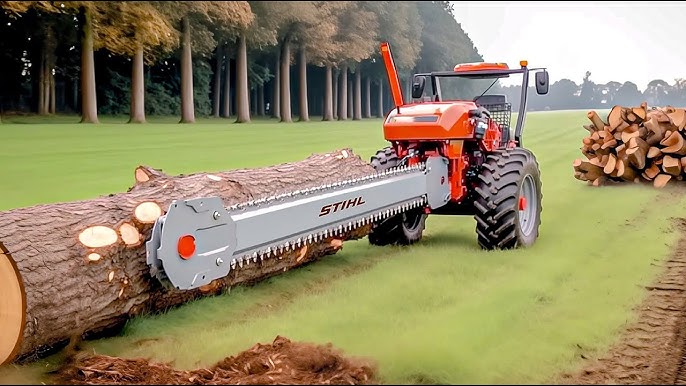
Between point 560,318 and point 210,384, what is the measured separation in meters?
1.75

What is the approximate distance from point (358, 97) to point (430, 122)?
4.45 m

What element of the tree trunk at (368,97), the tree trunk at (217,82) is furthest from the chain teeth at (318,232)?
the tree trunk at (217,82)

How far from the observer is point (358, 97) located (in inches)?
374

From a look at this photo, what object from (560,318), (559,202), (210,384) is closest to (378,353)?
(210,384)

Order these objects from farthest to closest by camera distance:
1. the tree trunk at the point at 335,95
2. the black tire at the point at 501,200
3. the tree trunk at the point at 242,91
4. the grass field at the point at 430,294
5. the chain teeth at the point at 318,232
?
the tree trunk at the point at 242,91 → the tree trunk at the point at 335,95 → the black tire at the point at 501,200 → the chain teeth at the point at 318,232 → the grass field at the point at 430,294

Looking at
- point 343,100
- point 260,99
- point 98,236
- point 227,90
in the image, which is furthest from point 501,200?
point 227,90

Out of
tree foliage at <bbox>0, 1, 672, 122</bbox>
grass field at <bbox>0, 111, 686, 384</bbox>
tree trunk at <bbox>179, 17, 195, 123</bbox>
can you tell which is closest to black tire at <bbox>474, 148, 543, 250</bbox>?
grass field at <bbox>0, 111, 686, 384</bbox>

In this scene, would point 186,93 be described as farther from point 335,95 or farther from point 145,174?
point 145,174

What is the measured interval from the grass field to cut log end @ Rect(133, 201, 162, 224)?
53 cm

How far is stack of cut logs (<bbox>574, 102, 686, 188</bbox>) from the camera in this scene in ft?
29.2

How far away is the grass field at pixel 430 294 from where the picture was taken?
9.47ft

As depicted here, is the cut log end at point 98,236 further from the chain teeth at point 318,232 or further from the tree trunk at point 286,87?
the tree trunk at point 286,87

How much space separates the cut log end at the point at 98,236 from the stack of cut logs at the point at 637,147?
7230 mm

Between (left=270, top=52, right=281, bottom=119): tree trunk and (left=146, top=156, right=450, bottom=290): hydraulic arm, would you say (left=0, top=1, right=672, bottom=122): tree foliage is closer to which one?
(left=270, top=52, right=281, bottom=119): tree trunk
